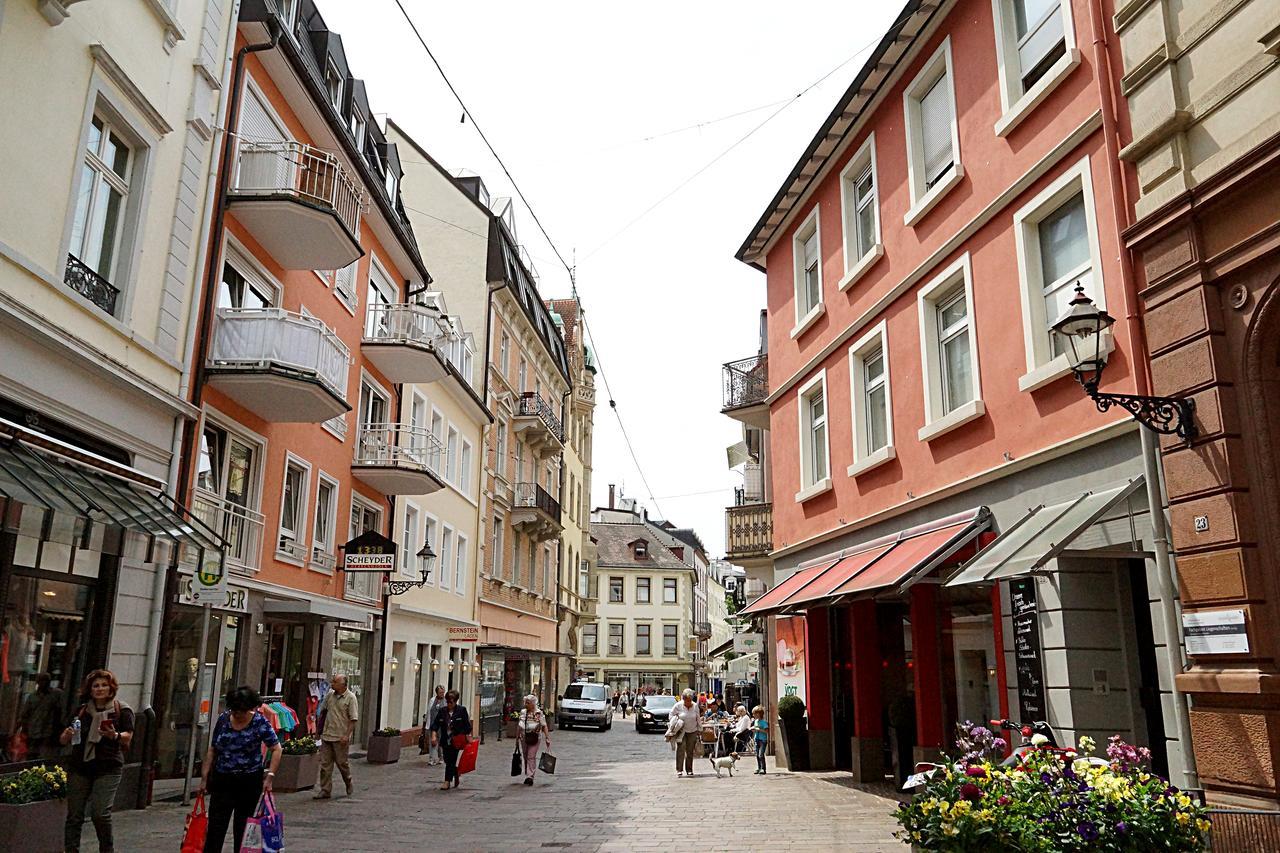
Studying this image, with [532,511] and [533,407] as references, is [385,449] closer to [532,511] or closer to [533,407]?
[532,511]

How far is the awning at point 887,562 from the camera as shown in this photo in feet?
39.2

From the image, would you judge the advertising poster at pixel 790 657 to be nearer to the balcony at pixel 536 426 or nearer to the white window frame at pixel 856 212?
the white window frame at pixel 856 212

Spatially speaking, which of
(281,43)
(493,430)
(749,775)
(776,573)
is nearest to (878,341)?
(776,573)

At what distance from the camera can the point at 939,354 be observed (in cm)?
1374

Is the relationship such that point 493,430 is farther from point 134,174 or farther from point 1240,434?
point 1240,434

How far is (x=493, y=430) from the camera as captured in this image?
32844 mm

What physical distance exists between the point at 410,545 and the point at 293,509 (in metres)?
6.87

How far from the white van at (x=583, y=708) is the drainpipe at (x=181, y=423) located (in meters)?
28.8

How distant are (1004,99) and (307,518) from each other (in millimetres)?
13766

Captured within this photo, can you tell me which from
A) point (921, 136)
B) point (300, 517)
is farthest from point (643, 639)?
point (921, 136)

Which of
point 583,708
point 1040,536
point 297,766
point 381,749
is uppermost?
point 1040,536

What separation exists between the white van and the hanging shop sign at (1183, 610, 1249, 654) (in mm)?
34525

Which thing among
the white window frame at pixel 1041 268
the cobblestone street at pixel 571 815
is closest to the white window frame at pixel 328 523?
the cobblestone street at pixel 571 815

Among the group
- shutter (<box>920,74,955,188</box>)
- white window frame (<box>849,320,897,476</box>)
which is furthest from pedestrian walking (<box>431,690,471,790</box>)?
shutter (<box>920,74,955,188</box>)
